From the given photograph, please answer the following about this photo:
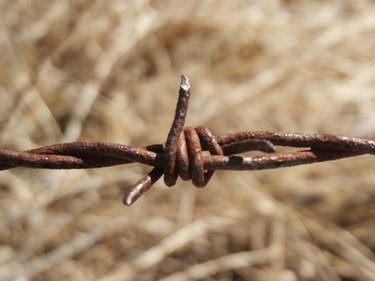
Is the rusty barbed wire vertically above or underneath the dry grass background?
underneath

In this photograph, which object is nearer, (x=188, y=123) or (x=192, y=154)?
(x=192, y=154)

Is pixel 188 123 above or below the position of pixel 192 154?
above

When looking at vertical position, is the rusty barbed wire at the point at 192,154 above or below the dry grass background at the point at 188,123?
below

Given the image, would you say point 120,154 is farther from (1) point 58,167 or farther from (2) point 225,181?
(2) point 225,181

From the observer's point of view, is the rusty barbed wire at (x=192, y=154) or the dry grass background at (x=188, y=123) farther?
the dry grass background at (x=188, y=123)
